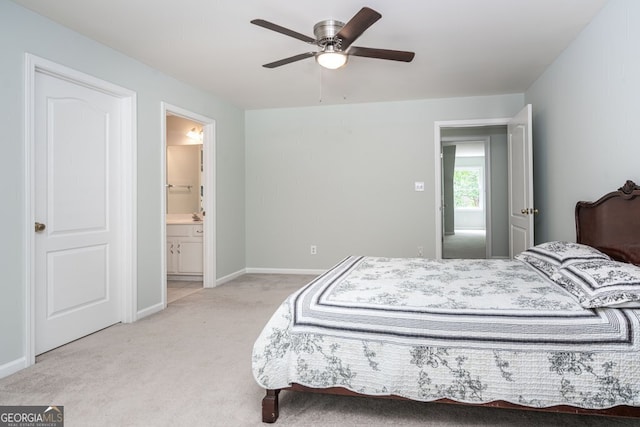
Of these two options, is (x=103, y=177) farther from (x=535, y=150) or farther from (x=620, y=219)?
(x=535, y=150)

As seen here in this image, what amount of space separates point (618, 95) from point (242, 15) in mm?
2610

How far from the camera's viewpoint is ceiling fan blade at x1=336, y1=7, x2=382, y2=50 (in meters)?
2.15

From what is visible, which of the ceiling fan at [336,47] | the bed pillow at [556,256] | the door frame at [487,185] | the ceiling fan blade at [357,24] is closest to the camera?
the ceiling fan blade at [357,24]

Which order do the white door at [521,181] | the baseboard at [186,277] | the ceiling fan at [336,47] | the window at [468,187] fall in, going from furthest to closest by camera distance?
the window at [468,187]
the baseboard at [186,277]
the white door at [521,181]
the ceiling fan at [336,47]

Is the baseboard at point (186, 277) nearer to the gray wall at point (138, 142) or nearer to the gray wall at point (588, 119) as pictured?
the gray wall at point (138, 142)

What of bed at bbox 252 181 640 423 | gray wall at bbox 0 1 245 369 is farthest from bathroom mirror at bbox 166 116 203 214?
bed at bbox 252 181 640 423

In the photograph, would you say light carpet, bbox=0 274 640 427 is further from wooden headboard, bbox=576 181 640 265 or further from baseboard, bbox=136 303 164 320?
wooden headboard, bbox=576 181 640 265

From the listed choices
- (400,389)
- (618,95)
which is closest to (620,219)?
(618,95)

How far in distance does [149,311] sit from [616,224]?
385 cm

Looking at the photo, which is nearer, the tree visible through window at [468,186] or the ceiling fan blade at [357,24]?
the ceiling fan blade at [357,24]

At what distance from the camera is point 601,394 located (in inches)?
61.7

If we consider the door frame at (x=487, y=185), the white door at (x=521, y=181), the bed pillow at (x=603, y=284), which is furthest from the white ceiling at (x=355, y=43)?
the door frame at (x=487, y=185)

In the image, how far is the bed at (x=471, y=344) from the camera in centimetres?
158

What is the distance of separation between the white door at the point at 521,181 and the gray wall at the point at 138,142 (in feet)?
11.5
